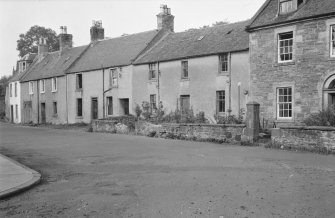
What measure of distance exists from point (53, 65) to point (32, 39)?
85.0 ft

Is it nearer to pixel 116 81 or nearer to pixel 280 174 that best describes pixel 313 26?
pixel 280 174

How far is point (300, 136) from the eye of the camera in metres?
15.9

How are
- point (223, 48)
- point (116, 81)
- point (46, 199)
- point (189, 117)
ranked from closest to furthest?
point (46, 199)
point (189, 117)
point (223, 48)
point (116, 81)

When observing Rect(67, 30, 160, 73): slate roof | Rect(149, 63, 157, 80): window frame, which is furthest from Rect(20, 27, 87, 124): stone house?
Rect(149, 63, 157, 80): window frame

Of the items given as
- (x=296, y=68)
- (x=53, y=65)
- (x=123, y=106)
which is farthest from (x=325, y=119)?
(x=53, y=65)

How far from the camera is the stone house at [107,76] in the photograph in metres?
33.4

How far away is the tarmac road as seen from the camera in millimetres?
7066

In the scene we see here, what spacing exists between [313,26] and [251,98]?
5144mm

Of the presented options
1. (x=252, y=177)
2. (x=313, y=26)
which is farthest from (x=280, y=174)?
(x=313, y=26)

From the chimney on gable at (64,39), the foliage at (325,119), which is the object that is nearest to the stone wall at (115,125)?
the foliage at (325,119)

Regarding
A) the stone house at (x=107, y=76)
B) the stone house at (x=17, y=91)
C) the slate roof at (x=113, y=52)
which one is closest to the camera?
the stone house at (x=107, y=76)

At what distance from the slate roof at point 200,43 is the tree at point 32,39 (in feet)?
128

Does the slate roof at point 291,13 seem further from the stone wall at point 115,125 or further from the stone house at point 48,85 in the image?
the stone house at point 48,85

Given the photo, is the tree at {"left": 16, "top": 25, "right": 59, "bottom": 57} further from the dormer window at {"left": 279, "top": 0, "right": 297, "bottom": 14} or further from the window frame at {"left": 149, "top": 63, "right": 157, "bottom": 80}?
the dormer window at {"left": 279, "top": 0, "right": 297, "bottom": 14}
